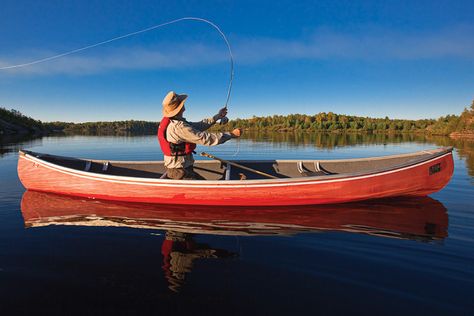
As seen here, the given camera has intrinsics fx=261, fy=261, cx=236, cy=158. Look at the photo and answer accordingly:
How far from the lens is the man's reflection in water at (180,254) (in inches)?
121

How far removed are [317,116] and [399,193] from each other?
10527 cm

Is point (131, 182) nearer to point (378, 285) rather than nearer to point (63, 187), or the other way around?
point (63, 187)

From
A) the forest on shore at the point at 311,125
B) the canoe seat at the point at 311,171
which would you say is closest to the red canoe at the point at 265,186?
the canoe seat at the point at 311,171

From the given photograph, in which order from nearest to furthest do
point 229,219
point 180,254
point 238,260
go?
1. point 238,260
2. point 180,254
3. point 229,219

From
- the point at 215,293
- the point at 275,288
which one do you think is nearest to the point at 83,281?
the point at 215,293

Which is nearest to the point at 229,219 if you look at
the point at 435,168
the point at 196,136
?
the point at 196,136

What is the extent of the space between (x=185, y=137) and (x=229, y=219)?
194 centimetres

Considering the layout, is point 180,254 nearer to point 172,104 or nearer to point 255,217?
point 255,217

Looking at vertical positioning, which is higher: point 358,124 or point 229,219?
point 358,124

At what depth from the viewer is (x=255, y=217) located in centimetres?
536

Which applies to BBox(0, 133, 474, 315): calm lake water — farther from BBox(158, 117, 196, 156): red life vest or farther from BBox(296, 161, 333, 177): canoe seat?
BBox(296, 161, 333, 177): canoe seat

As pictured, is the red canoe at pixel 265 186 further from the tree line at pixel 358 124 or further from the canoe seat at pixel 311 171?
the tree line at pixel 358 124

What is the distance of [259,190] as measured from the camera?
5.66 metres

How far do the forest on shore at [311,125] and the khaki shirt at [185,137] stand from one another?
53.9m
